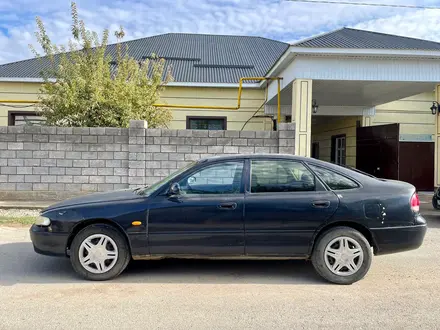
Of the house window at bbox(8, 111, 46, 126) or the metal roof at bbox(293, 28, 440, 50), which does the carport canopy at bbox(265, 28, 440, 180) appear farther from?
the house window at bbox(8, 111, 46, 126)

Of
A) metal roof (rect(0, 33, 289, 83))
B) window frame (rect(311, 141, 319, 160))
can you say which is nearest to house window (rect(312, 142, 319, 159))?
window frame (rect(311, 141, 319, 160))

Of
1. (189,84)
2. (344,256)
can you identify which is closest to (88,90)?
(189,84)

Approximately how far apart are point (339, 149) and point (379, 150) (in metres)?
3.90

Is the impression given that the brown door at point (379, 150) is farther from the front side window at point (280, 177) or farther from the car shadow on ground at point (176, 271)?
the front side window at point (280, 177)

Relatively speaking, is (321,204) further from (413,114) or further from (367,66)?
(413,114)

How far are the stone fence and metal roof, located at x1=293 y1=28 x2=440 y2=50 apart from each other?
2.30 m

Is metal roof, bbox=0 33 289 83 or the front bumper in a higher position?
metal roof, bbox=0 33 289 83

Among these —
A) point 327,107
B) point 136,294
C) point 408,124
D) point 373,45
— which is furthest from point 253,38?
point 136,294

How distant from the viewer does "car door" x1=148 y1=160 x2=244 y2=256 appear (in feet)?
14.7

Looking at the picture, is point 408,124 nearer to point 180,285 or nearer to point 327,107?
point 327,107

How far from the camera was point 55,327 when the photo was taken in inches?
132

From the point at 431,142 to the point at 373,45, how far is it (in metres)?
6.92

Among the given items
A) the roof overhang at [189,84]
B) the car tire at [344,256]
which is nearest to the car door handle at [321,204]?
the car tire at [344,256]

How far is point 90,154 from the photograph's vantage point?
31.7 ft
